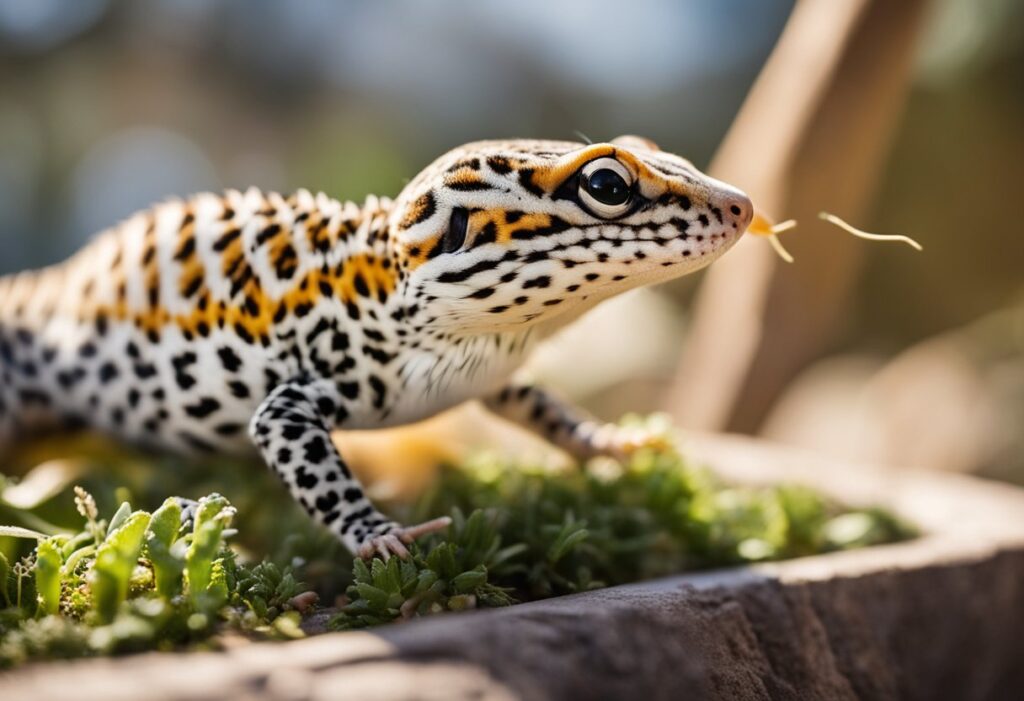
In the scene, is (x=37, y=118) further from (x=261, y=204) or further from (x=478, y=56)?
(x=261, y=204)

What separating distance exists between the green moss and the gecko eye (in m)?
0.59

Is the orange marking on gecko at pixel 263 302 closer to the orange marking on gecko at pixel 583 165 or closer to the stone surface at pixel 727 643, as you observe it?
the orange marking on gecko at pixel 583 165

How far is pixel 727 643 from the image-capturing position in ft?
4.89

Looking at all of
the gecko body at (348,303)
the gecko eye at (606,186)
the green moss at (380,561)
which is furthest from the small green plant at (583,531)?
the gecko eye at (606,186)

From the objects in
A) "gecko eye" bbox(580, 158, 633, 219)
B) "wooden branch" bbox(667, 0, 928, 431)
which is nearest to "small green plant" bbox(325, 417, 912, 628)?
"gecko eye" bbox(580, 158, 633, 219)

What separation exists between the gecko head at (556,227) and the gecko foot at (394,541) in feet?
1.35

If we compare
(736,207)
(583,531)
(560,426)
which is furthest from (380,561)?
(560,426)

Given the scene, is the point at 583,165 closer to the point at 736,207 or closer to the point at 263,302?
the point at 736,207

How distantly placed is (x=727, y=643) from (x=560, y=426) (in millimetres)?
1020

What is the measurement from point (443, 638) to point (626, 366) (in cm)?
623

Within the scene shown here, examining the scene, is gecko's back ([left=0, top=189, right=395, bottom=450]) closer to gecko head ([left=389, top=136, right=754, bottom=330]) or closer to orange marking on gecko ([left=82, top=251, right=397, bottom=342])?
orange marking on gecko ([left=82, top=251, right=397, bottom=342])

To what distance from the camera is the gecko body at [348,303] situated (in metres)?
1.63

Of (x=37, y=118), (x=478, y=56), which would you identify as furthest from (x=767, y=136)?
(x=37, y=118)

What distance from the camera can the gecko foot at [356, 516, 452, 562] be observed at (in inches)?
60.8
